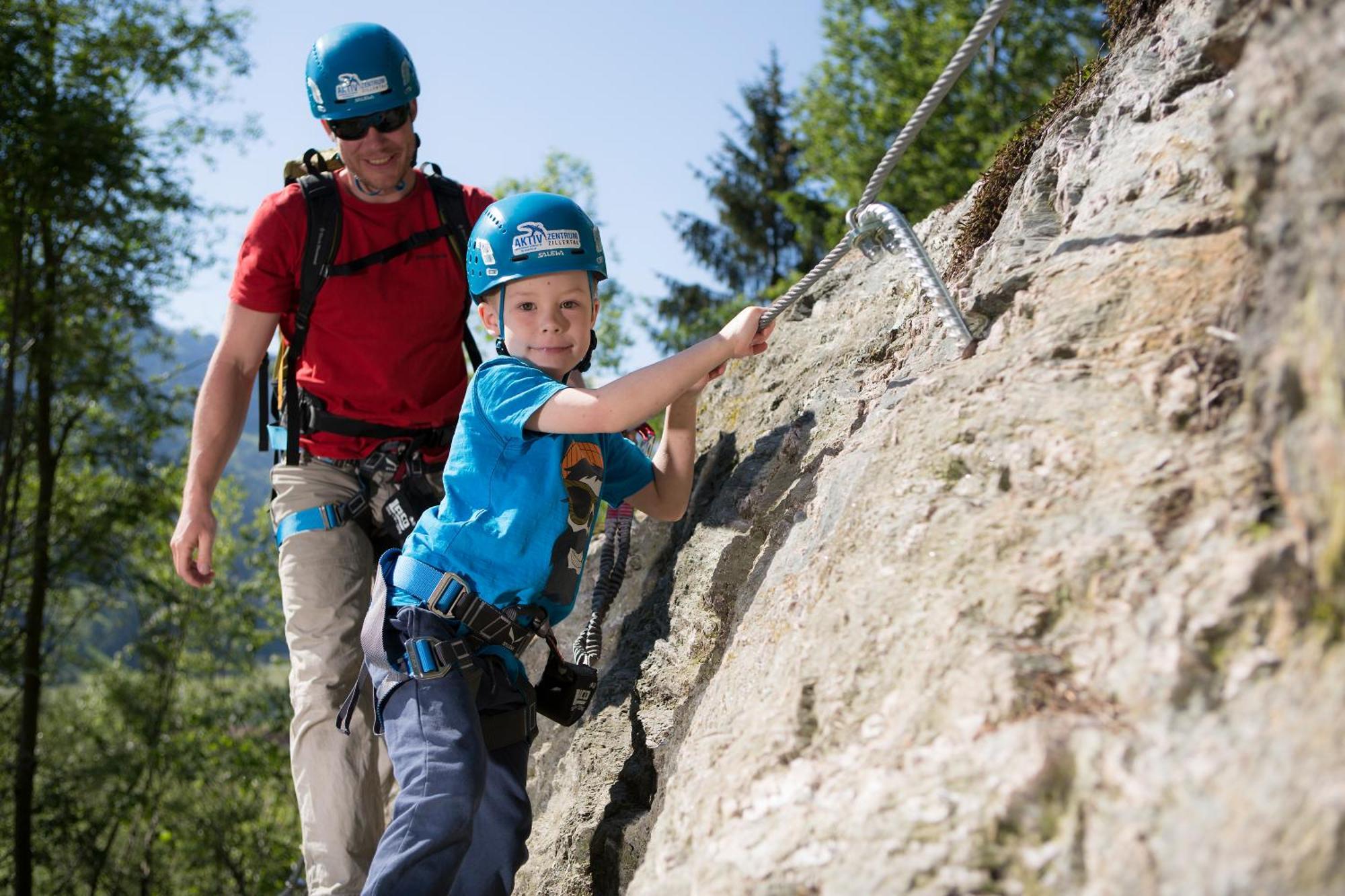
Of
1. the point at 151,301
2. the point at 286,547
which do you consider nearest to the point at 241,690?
the point at 151,301

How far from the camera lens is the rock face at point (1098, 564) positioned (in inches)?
65.1

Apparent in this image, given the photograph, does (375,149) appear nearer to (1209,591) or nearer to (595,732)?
(595,732)

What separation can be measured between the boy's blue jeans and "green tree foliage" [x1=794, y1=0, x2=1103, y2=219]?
21.0 m

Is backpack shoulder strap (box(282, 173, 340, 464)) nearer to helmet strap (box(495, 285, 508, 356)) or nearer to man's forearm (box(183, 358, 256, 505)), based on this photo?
man's forearm (box(183, 358, 256, 505))

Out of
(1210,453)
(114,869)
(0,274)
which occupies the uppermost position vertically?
(0,274)

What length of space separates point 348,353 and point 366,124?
96 centimetres

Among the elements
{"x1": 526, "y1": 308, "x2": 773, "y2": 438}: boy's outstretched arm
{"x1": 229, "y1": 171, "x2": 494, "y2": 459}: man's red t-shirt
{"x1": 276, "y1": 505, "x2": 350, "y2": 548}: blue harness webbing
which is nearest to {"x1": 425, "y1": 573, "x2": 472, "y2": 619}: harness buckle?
{"x1": 526, "y1": 308, "x2": 773, "y2": 438}: boy's outstretched arm

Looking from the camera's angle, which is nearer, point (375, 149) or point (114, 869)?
point (375, 149)

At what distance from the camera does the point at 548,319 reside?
3730 millimetres

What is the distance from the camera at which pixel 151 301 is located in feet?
61.8

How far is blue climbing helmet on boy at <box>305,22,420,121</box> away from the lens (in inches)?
180

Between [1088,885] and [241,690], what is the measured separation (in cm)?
3230

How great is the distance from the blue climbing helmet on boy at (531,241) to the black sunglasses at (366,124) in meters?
1.13

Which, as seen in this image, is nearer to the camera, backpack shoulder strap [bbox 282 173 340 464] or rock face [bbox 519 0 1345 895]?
rock face [bbox 519 0 1345 895]
